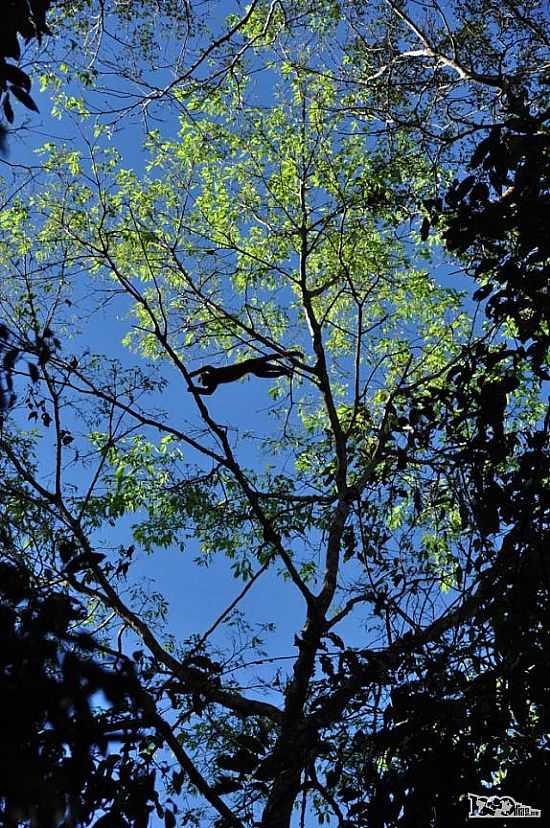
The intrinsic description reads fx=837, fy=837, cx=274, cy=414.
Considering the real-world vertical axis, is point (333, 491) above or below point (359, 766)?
above

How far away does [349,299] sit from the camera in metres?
8.51

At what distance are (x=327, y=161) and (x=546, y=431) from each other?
534cm

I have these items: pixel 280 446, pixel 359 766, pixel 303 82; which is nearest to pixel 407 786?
pixel 359 766

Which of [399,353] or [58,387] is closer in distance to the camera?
[58,387]

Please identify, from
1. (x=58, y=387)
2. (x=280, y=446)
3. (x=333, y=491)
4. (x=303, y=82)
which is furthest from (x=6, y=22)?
(x=303, y=82)

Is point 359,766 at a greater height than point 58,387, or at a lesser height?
lesser

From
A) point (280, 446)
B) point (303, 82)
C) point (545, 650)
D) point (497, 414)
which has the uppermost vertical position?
point (303, 82)

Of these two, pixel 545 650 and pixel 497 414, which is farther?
pixel 497 414

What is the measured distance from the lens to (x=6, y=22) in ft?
6.76

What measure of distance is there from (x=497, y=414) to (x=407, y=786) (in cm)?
129

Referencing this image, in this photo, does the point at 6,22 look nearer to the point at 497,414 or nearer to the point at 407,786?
the point at 497,414

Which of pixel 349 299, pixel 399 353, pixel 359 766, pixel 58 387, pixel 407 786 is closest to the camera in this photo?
pixel 407 786

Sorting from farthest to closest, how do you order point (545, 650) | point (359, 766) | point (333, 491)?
point (333, 491), point (359, 766), point (545, 650)

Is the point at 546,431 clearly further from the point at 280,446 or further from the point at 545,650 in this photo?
the point at 280,446
